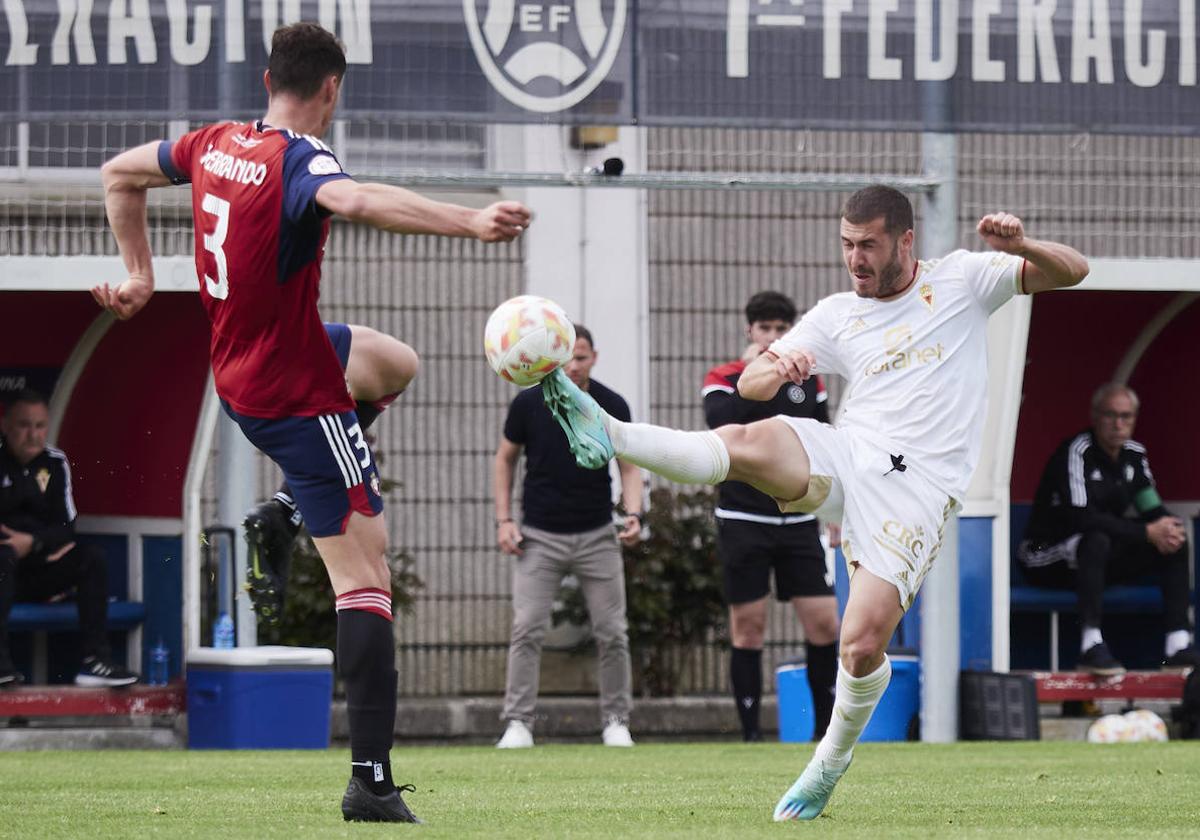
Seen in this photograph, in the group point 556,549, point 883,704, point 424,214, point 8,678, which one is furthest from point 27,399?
point 424,214

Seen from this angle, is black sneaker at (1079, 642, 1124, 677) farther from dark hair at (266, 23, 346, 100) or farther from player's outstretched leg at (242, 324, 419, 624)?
dark hair at (266, 23, 346, 100)

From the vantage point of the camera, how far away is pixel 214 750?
9.92 m

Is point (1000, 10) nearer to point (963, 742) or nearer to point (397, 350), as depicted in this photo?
point (963, 742)

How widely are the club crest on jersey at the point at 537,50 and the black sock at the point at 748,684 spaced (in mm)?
2812

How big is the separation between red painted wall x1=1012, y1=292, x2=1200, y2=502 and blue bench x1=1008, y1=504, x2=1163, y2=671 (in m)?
0.76

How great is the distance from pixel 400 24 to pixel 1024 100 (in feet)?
10.3

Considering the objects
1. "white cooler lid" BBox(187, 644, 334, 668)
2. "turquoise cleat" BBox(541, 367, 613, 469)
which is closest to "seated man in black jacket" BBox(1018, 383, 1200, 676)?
"white cooler lid" BBox(187, 644, 334, 668)

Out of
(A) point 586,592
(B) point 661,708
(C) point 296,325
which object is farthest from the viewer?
(B) point 661,708

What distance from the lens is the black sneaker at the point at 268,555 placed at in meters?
6.56

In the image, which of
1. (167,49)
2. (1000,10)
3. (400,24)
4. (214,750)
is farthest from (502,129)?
(214,750)

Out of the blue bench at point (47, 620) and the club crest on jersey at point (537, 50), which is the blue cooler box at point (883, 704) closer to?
the club crest on jersey at point (537, 50)

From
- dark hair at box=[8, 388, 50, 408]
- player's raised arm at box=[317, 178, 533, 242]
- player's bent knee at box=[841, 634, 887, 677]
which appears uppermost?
player's raised arm at box=[317, 178, 533, 242]

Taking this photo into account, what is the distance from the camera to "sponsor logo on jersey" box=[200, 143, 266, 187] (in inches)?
209

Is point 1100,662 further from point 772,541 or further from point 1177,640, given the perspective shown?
point 772,541
